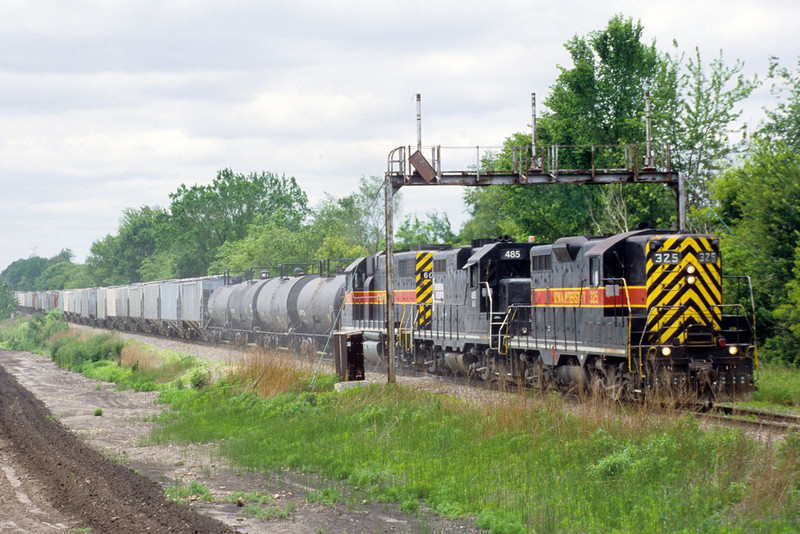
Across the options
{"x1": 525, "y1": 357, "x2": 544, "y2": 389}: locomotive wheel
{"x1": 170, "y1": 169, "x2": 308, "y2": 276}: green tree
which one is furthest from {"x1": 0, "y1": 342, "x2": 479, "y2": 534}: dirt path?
{"x1": 170, "y1": 169, "x2": 308, "y2": 276}: green tree

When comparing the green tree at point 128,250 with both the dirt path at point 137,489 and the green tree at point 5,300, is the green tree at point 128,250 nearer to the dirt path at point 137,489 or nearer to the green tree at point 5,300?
the green tree at point 5,300

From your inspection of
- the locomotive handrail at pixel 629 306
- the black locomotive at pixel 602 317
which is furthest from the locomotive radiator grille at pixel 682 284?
the locomotive handrail at pixel 629 306

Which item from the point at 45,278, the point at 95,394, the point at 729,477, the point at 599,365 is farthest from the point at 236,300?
the point at 45,278

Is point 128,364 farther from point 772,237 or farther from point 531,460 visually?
point 531,460

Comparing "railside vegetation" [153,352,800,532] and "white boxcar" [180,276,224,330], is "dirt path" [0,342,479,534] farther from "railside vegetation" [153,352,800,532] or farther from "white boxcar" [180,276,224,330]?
"white boxcar" [180,276,224,330]

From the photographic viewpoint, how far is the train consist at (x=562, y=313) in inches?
A: 593

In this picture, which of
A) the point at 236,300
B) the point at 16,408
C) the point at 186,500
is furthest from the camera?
the point at 236,300

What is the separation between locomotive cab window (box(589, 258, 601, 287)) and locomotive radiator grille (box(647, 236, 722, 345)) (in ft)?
3.29

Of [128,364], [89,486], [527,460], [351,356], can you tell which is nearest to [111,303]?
[128,364]

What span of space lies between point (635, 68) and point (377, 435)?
32.9 metres

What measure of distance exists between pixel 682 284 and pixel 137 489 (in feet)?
33.9

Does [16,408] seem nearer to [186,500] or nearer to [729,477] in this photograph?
[186,500]

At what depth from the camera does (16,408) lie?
20.3 meters

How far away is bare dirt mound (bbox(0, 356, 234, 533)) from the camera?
8953 mm
